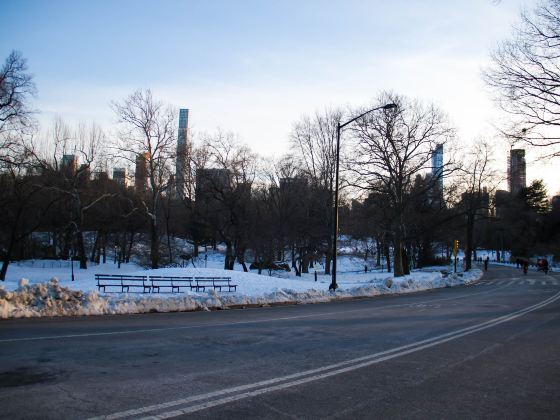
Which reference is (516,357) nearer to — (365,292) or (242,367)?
(242,367)

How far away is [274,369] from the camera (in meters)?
6.91

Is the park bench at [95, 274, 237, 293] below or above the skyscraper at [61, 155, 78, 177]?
below

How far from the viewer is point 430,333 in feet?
35.3

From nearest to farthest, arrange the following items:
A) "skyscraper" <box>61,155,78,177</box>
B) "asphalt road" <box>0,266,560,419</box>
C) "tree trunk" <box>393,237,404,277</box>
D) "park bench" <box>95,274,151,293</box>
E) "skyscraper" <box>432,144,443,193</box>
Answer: "asphalt road" <box>0,266,560,419</box> → "park bench" <box>95,274,151,293</box> → "skyscraper" <box>432,144,443,193</box> → "tree trunk" <box>393,237,404,277</box> → "skyscraper" <box>61,155,78,177</box>

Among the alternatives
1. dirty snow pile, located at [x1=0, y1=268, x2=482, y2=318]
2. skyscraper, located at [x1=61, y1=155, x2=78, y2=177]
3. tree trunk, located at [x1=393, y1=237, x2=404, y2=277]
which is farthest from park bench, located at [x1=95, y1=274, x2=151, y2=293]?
skyscraper, located at [x1=61, y1=155, x2=78, y2=177]

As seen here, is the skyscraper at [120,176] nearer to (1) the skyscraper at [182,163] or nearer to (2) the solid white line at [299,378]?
(1) the skyscraper at [182,163]

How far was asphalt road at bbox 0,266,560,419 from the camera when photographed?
16.7 ft

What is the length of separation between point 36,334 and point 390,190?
32720mm

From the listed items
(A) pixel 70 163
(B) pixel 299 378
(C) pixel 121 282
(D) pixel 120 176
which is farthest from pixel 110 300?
(A) pixel 70 163

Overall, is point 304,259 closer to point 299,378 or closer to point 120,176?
point 120,176

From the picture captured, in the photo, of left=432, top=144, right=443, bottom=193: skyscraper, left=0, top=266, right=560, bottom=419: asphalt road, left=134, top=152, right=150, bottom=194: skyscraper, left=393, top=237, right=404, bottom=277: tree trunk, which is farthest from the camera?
left=134, top=152, right=150, bottom=194: skyscraper

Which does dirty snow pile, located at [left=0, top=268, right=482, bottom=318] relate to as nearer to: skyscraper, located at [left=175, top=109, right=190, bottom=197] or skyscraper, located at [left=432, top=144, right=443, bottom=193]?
skyscraper, located at [left=432, top=144, right=443, bottom=193]

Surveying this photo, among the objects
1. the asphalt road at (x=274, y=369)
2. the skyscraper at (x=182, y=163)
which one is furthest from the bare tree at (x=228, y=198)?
the asphalt road at (x=274, y=369)

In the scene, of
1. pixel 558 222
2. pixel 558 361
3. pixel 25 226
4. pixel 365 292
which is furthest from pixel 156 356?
pixel 558 222
